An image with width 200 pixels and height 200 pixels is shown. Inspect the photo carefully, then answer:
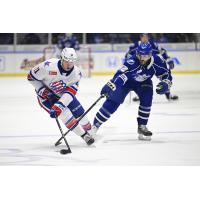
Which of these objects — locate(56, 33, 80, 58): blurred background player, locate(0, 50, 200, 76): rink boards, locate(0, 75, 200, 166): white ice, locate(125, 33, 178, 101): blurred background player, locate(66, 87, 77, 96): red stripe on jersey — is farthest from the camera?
locate(0, 50, 200, 76): rink boards

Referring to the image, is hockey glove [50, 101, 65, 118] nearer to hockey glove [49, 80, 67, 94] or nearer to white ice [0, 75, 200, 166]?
hockey glove [49, 80, 67, 94]

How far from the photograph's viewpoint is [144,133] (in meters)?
4.54

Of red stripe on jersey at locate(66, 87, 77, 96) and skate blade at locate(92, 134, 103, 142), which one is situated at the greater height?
red stripe on jersey at locate(66, 87, 77, 96)

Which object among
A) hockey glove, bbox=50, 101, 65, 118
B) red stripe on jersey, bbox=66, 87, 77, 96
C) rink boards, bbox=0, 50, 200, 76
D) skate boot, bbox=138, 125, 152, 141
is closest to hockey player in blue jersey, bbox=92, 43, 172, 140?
skate boot, bbox=138, 125, 152, 141

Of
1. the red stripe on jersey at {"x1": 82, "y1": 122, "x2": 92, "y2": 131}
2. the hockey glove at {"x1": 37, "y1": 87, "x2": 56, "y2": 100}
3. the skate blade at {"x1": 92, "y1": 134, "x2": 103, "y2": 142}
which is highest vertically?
the hockey glove at {"x1": 37, "y1": 87, "x2": 56, "y2": 100}

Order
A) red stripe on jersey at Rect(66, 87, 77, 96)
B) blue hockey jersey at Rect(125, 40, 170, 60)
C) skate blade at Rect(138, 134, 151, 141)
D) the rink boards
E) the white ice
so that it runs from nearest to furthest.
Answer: the white ice
red stripe on jersey at Rect(66, 87, 77, 96)
skate blade at Rect(138, 134, 151, 141)
blue hockey jersey at Rect(125, 40, 170, 60)
the rink boards

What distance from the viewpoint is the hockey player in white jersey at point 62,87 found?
14.1 feet

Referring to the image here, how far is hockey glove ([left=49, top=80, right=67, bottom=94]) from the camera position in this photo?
14.3 feet

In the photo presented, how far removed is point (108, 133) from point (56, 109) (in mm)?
546

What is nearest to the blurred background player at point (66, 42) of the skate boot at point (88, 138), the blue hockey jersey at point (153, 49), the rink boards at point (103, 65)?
the rink boards at point (103, 65)

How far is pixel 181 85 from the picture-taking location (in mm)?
5676

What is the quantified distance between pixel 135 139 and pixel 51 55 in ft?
4.04

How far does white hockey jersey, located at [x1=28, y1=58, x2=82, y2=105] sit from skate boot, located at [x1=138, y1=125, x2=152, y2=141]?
22.7 inches

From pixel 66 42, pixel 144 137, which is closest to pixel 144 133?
pixel 144 137
